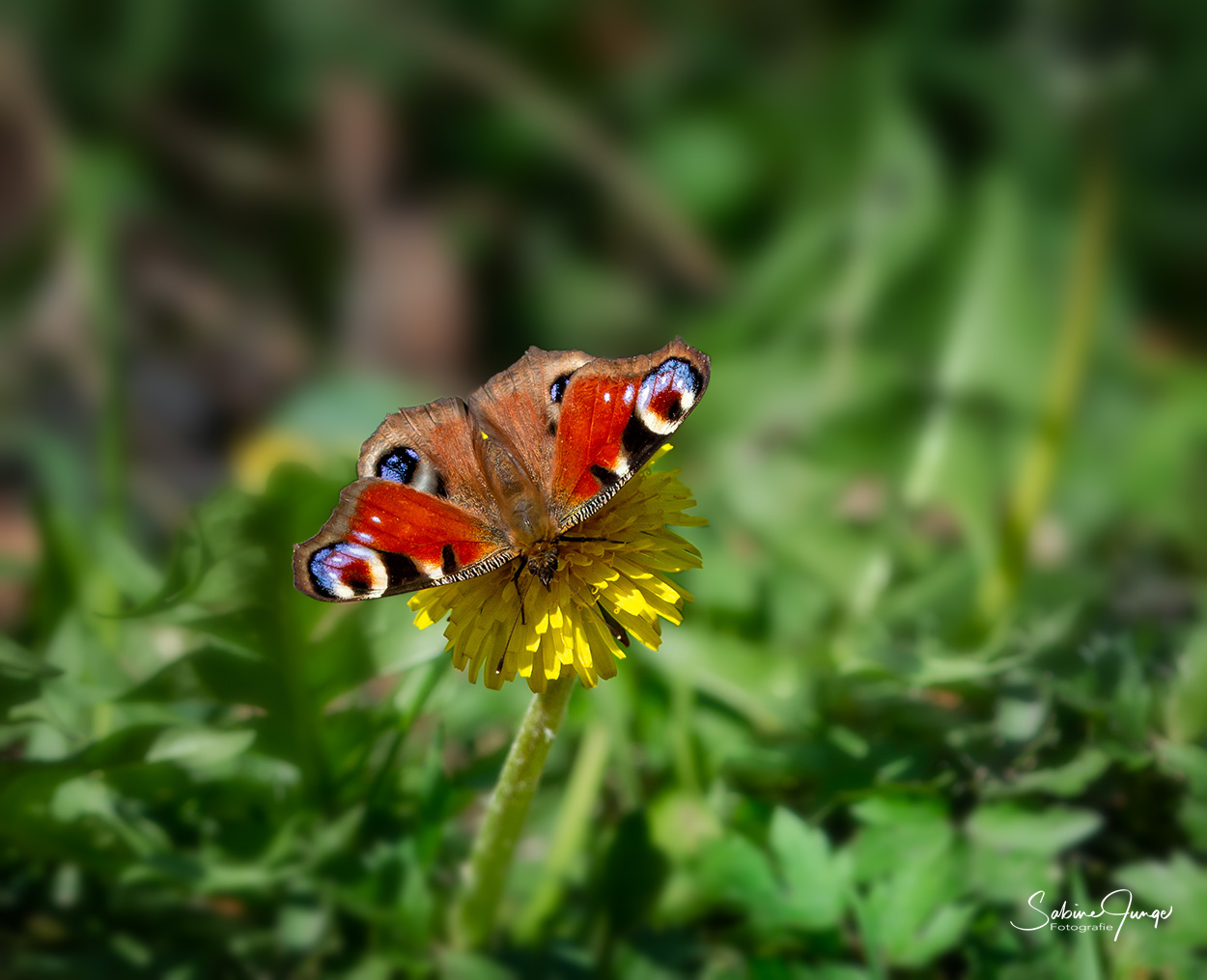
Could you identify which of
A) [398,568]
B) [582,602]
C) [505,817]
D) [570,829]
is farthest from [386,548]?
[570,829]

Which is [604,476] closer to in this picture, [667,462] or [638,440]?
[638,440]

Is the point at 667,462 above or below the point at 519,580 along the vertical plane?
above

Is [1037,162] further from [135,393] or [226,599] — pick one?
[135,393]

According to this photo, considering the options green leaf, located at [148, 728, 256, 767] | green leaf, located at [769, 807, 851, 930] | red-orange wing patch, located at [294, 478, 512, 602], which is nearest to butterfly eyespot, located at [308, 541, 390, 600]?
red-orange wing patch, located at [294, 478, 512, 602]

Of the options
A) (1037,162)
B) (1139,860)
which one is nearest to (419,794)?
(1139,860)

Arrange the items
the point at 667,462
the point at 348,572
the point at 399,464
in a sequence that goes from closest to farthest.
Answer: the point at 348,572 < the point at 399,464 < the point at 667,462
